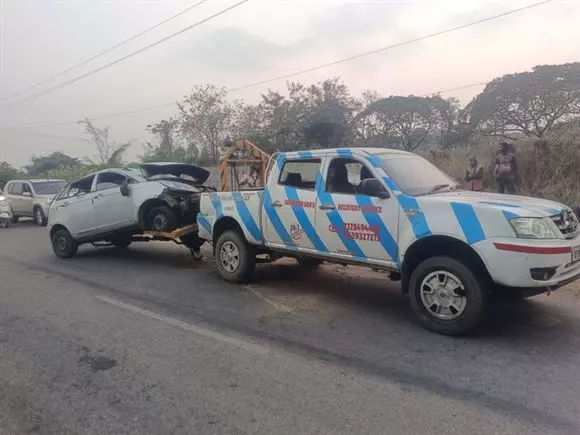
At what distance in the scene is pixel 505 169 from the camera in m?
11.8

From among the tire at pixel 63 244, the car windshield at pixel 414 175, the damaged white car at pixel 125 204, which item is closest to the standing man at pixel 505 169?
the car windshield at pixel 414 175

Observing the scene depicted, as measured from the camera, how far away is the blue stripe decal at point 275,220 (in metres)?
6.36

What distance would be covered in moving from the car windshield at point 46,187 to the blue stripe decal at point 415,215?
16522mm

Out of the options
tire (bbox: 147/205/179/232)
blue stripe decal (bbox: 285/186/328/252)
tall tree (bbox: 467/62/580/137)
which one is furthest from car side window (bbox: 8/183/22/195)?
tall tree (bbox: 467/62/580/137)

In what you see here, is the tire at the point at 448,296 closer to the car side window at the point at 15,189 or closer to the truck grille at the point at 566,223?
the truck grille at the point at 566,223

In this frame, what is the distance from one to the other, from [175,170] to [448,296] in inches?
245

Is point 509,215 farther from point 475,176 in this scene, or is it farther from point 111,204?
point 475,176

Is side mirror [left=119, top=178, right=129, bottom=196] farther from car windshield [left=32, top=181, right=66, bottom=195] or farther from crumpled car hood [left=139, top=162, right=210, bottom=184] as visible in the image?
car windshield [left=32, top=181, right=66, bottom=195]

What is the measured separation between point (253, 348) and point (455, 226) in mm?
2262

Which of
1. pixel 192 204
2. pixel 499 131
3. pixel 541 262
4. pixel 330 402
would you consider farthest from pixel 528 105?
pixel 330 402

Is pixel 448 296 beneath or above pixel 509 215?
beneath

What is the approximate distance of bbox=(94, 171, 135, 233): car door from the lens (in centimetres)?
895

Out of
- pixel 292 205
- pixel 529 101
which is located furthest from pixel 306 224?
pixel 529 101

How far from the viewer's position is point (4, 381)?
397cm
